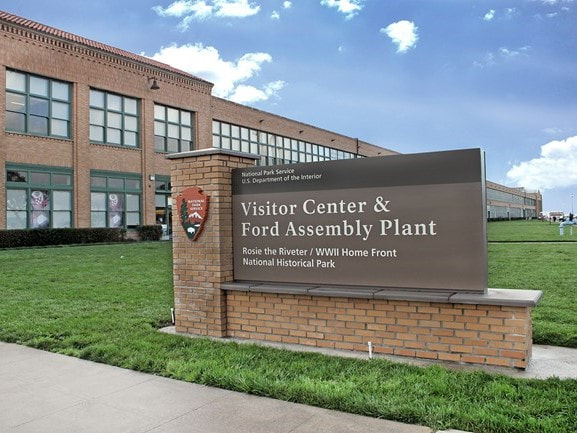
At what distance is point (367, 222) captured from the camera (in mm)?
5703

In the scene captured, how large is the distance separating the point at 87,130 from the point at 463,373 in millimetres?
27157

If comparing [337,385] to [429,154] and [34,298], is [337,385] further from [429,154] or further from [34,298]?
[34,298]

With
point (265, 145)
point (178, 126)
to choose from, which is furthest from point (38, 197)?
point (265, 145)

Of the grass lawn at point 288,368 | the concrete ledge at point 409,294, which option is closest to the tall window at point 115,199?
the grass lawn at point 288,368

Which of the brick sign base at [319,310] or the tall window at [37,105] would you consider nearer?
the brick sign base at [319,310]

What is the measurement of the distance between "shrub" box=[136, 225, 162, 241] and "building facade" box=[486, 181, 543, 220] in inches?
2279

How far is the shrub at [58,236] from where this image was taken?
2366 centimetres

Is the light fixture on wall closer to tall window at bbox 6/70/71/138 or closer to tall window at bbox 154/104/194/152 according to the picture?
tall window at bbox 154/104/194/152

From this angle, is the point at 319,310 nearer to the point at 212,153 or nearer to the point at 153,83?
the point at 212,153

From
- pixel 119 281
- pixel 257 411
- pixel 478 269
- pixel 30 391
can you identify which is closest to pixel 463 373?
pixel 478 269

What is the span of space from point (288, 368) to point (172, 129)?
1210 inches

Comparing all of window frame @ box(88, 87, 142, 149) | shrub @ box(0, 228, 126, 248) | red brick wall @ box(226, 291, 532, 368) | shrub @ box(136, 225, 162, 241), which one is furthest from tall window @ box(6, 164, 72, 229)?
red brick wall @ box(226, 291, 532, 368)

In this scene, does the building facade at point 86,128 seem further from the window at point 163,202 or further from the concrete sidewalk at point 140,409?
the concrete sidewalk at point 140,409

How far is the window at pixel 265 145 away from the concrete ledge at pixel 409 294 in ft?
92.9
